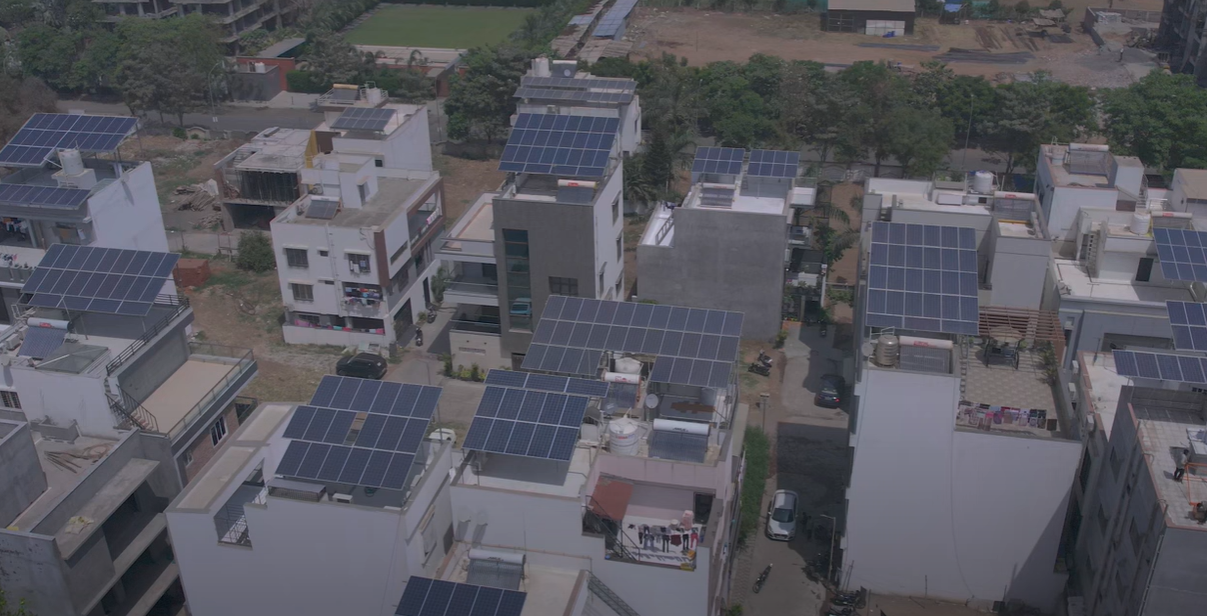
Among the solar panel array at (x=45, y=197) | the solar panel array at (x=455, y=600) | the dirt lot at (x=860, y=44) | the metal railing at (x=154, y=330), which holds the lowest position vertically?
the dirt lot at (x=860, y=44)

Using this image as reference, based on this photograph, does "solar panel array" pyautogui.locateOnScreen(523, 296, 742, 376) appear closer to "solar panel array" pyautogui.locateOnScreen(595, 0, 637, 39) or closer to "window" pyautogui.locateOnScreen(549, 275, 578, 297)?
"window" pyautogui.locateOnScreen(549, 275, 578, 297)

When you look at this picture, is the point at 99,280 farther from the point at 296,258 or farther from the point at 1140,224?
the point at 1140,224

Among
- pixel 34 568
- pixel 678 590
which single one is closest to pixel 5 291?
pixel 34 568

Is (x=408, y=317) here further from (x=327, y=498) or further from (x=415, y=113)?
(x=327, y=498)

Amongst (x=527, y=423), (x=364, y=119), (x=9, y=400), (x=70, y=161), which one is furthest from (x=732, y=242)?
(x=9, y=400)

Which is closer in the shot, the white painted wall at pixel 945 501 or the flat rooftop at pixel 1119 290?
the white painted wall at pixel 945 501

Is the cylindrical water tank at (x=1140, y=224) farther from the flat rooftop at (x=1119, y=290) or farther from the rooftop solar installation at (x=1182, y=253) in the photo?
the flat rooftop at (x=1119, y=290)

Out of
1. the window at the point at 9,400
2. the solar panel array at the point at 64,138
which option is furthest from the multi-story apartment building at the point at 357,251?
the window at the point at 9,400
